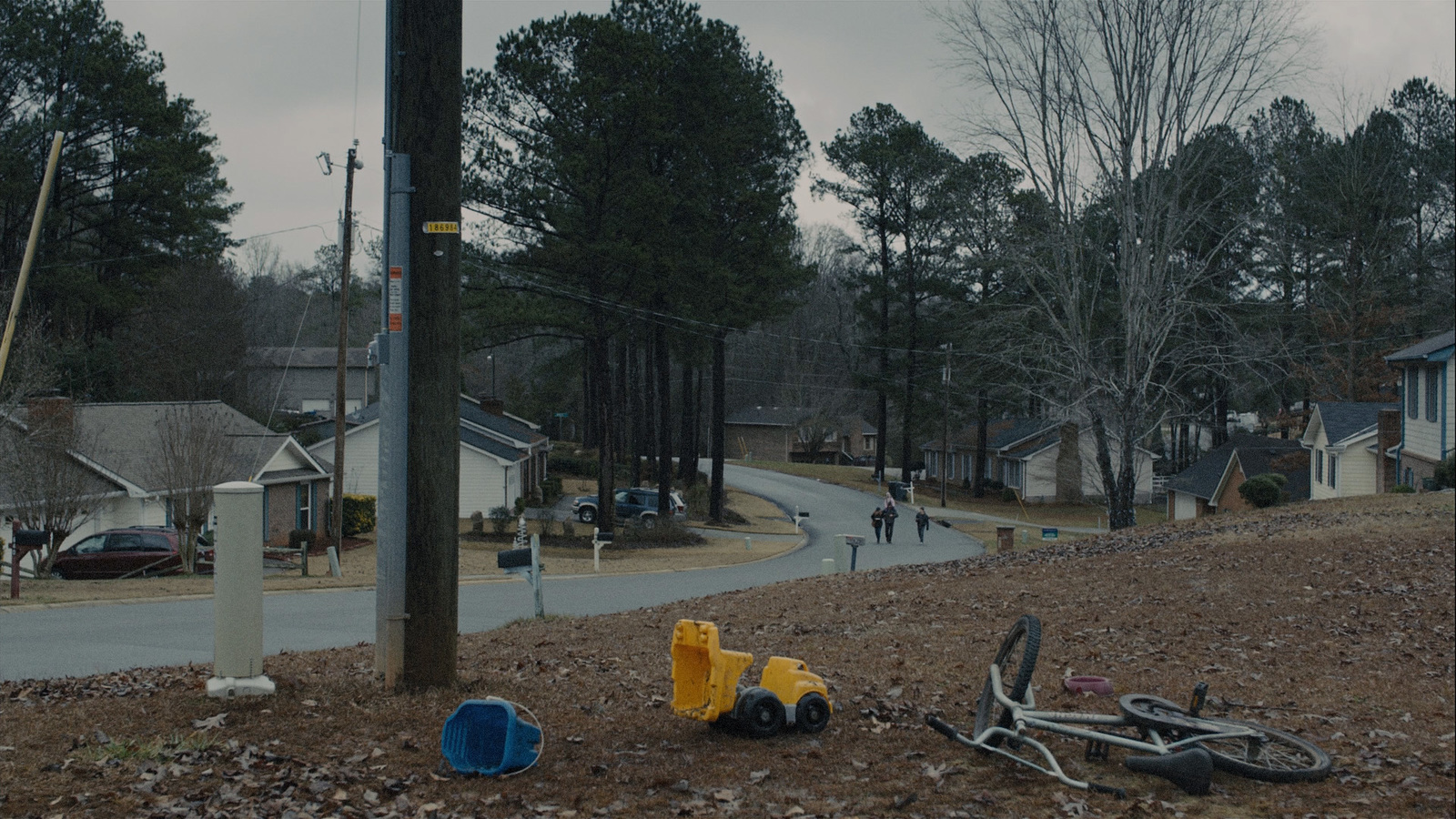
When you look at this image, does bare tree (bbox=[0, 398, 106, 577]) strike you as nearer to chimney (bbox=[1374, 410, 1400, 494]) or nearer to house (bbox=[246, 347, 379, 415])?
chimney (bbox=[1374, 410, 1400, 494])

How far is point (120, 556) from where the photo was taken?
2412 cm

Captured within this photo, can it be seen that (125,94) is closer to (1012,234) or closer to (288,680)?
(1012,234)

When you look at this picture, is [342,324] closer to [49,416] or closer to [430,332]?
[49,416]

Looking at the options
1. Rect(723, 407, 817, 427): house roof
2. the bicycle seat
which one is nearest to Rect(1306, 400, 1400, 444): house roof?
the bicycle seat

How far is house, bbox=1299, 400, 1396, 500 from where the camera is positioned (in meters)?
32.5

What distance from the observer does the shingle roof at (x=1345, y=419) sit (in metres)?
33.8

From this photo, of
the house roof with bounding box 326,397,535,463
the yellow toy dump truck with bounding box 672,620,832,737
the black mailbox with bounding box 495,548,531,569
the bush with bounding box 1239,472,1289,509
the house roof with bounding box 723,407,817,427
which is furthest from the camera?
the house roof with bounding box 723,407,817,427

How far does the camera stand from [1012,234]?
26844 mm

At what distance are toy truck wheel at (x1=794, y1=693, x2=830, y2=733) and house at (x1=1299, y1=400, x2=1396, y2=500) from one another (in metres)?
29.2

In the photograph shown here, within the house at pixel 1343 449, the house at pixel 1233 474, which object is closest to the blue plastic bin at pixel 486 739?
the house at pixel 1343 449

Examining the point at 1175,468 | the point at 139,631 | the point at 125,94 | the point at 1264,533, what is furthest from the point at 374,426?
the point at 1175,468

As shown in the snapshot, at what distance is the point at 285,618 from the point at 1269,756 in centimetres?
1350

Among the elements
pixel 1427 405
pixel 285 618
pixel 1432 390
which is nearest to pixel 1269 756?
pixel 285 618

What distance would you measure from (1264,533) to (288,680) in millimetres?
15119
